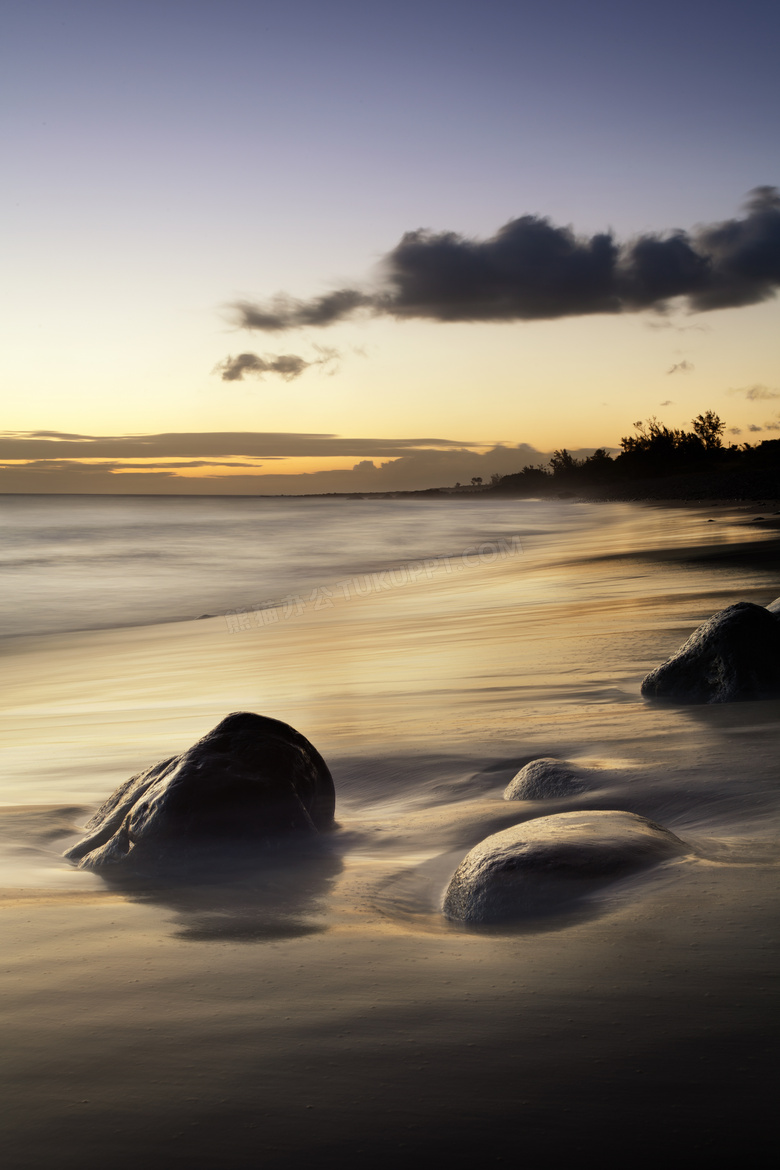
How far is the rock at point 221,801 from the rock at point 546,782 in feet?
2.20

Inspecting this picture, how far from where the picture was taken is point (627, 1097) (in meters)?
1.34

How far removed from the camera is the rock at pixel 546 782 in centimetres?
293

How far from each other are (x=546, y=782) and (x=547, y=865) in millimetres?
861

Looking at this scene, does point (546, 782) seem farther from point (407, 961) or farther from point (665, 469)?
point (665, 469)

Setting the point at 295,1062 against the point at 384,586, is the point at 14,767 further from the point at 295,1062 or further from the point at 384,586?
the point at 384,586

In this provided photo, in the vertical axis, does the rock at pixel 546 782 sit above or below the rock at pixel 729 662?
below

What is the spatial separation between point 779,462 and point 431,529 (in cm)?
3518

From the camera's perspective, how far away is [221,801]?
2.76 meters

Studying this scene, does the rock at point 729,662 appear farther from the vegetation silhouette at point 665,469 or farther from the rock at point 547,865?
the vegetation silhouette at point 665,469

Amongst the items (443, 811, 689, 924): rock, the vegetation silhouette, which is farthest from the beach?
the vegetation silhouette

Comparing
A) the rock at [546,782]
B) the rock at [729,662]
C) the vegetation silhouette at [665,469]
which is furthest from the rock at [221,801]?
the vegetation silhouette at [665,469]

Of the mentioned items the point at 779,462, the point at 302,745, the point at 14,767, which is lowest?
the point at 14,767

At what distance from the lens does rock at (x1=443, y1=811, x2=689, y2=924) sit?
82.0 inches

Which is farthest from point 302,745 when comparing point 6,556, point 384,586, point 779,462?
point 779,462
